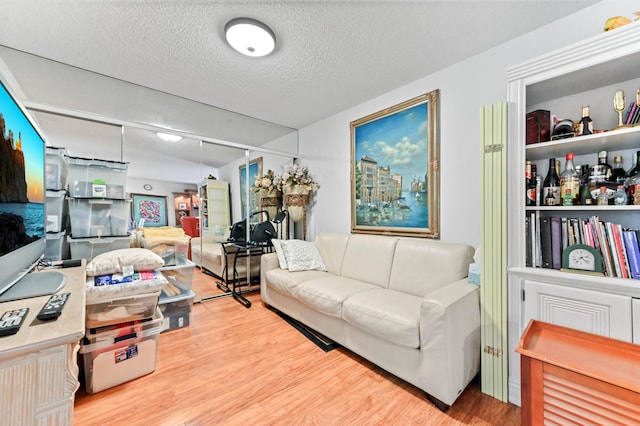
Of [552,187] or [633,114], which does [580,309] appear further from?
[633,114]

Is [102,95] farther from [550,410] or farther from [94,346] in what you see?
[550,410]

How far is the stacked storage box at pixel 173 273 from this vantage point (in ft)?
8.02

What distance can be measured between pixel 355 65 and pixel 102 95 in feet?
8.12

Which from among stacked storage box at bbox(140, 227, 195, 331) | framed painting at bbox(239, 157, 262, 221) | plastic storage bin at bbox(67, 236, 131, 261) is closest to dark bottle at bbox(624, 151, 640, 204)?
stacked storage box at bbox(140, 227, 195, 331)

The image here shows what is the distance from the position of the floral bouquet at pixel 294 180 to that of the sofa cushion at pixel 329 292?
4.70 ft

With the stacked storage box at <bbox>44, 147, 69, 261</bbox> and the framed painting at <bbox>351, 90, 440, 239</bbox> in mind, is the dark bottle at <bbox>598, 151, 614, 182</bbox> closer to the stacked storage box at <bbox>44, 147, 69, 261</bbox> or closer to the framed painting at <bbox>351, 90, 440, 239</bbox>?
the framed painting at <bbox>351, 90, 440, 239</bbox>

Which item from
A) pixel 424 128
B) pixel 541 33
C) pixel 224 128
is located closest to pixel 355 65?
pixel 424 128

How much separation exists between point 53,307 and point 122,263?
978 millimetres

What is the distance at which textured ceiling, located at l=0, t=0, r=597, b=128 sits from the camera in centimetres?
163

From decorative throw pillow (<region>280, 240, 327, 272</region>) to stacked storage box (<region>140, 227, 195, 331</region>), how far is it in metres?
1.04

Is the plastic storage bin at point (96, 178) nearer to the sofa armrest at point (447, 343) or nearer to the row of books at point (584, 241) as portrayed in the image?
the sofa armrest at point (447, 343)

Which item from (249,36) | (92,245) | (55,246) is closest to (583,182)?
(249,36)

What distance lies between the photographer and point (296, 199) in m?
3.48

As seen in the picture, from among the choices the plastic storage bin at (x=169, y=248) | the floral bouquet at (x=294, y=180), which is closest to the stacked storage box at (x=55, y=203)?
the plastic storage bin at (x=169, y=248)
